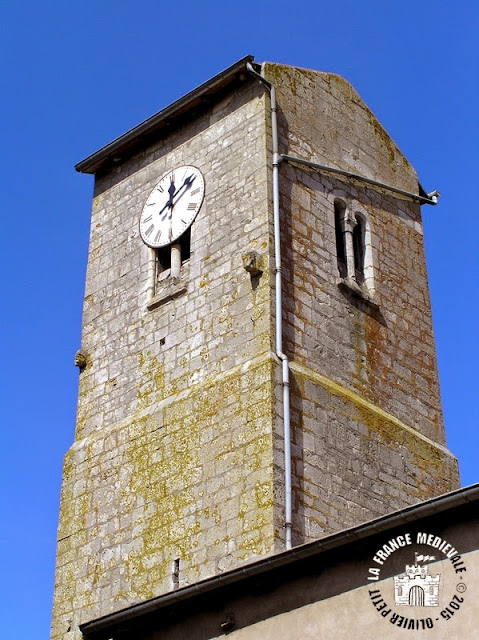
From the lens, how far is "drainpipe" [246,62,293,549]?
13.7 m

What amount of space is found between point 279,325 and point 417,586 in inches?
234

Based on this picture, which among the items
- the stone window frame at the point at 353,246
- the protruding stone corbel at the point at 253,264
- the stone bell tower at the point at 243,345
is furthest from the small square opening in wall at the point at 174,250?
the stone window frame at the point at 353,246

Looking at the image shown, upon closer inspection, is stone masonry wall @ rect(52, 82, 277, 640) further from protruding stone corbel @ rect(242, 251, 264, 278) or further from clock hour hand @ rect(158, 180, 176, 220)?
clock hour hand @ rect(158, 180, 176, 220)

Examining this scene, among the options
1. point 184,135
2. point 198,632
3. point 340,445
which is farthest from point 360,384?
point 198,632

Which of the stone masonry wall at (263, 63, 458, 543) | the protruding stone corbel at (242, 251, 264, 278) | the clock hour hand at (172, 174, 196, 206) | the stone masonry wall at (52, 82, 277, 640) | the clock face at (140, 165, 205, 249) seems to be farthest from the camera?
the clock hour hand at (172, 174, 196, 206)

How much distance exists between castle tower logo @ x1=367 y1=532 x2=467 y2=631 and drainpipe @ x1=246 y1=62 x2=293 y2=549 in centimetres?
381

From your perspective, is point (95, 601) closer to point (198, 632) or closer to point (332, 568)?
point (198, 632)

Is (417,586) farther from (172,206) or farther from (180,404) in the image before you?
(172,206)

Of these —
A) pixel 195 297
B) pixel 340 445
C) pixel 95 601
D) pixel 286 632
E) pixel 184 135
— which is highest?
pixel 184 135

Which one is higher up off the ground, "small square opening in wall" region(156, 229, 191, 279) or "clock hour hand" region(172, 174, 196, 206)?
"clock hour hand" region(172, 174, 196, 206)

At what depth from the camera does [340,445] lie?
14758 mm

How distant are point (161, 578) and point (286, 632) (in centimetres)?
456

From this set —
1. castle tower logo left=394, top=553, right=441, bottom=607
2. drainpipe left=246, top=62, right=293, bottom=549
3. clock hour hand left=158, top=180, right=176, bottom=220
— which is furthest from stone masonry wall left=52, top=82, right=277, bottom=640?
castle tower logo left=394, top=553, right=441, bottom=607

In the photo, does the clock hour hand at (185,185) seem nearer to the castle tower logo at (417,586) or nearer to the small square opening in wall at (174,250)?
the small square opening in wall at (174,250)
